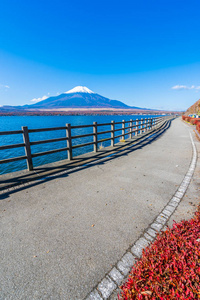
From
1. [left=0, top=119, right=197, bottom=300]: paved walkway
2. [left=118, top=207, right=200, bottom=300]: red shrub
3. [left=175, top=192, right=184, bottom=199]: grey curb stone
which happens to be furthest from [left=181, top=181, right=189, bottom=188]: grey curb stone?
[left=118, top=207, right=200, bottom=300]: red shrub

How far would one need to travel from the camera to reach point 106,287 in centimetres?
183

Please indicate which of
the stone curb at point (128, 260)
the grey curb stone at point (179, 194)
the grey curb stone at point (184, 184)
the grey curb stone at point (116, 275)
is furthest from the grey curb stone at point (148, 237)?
the grey curb stone at point (184, 184)

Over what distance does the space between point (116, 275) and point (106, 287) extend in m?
0.20

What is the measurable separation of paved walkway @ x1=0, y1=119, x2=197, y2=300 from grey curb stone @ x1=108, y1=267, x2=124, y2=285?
0.06 m

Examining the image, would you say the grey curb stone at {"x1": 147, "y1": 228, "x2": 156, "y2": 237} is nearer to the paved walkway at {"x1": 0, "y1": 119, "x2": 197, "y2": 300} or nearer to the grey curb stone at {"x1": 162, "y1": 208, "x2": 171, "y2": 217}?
the paved walkway at {"x1": 0, "y1": 119, "x2": 197, "y2": 300}

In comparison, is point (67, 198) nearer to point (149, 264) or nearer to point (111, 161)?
point (149, 264)

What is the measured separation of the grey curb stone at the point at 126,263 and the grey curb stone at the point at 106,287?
0.22 metres

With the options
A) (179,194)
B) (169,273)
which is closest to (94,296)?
(169,273)

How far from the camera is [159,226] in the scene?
2814 millimetres

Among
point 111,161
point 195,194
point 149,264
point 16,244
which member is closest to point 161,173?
point 195,194

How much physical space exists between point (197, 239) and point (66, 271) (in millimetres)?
1964

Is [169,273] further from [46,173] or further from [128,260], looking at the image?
[46,173]

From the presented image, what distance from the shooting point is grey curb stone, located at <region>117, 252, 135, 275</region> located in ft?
6.64

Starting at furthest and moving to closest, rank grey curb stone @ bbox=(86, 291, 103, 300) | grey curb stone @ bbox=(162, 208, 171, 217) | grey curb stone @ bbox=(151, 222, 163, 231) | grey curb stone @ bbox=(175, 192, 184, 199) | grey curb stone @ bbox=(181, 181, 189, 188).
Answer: grey curb stone @ bbox=(181, 181, 189, 188) → grey curb stone @ bbox=(175, 192, 184, 199) → grey curb stone @ bbox=(162, 208, 171, 217) → grey curb stone @ bbox=(151, 222, 163, 231) → grey curb stone @ bbox=(86, 291, 103, 300)
